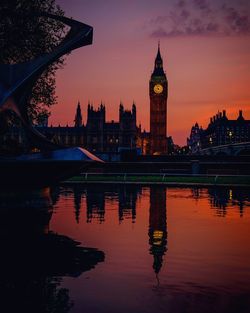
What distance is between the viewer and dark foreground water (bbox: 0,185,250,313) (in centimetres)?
638

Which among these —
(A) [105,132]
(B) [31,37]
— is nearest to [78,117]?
(A) [105,132]

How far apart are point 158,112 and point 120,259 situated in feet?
462

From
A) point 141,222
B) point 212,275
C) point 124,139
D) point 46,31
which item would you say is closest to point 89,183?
point 46,31

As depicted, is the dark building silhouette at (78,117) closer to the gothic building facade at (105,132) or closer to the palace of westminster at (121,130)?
the palace of westminster at (121,130)

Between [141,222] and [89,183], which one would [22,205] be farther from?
[89,183]

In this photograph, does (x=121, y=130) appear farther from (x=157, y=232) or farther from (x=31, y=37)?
(x=157, y=232)

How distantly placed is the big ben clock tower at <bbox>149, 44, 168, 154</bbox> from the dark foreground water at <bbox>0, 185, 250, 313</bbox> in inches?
4984

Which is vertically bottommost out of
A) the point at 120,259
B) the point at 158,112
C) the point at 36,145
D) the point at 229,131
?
the point at 120,259

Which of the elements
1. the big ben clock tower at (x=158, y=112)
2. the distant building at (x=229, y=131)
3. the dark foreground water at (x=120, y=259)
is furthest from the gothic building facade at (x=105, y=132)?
the dark foreground water at (x=120, y=259)

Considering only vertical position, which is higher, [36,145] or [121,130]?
[121,130]

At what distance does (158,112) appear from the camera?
148 meters

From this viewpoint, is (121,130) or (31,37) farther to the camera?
(121,130)

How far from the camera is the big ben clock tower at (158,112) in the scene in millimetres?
143825

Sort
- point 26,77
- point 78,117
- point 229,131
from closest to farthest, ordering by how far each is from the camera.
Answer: point 26,77 < point 78,117 < point 229,131
